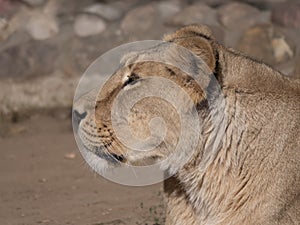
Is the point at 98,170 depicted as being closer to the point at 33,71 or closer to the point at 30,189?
the point at 30,189

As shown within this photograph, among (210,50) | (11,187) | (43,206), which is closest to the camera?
(210,50)

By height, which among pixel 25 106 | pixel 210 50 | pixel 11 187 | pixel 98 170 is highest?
pixel 210 50

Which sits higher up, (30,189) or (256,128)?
(256,128)

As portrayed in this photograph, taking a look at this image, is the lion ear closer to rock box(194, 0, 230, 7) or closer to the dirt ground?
the dirt ground

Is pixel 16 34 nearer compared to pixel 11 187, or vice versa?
pixel 11 187

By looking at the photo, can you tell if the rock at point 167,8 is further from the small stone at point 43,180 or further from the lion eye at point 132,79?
the lion eye at point 132,79

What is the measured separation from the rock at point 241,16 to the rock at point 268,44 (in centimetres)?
6

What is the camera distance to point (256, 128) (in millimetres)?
3131

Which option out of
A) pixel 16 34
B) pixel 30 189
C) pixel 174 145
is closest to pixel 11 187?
pixel 30 189

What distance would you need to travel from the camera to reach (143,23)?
21.0 ft

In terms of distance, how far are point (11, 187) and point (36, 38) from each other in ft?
5.38

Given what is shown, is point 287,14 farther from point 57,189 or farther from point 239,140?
point 239,140

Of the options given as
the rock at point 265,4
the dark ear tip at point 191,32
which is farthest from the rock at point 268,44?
the dark ear tip at point 191,32

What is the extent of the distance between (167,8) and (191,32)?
3134 mm
